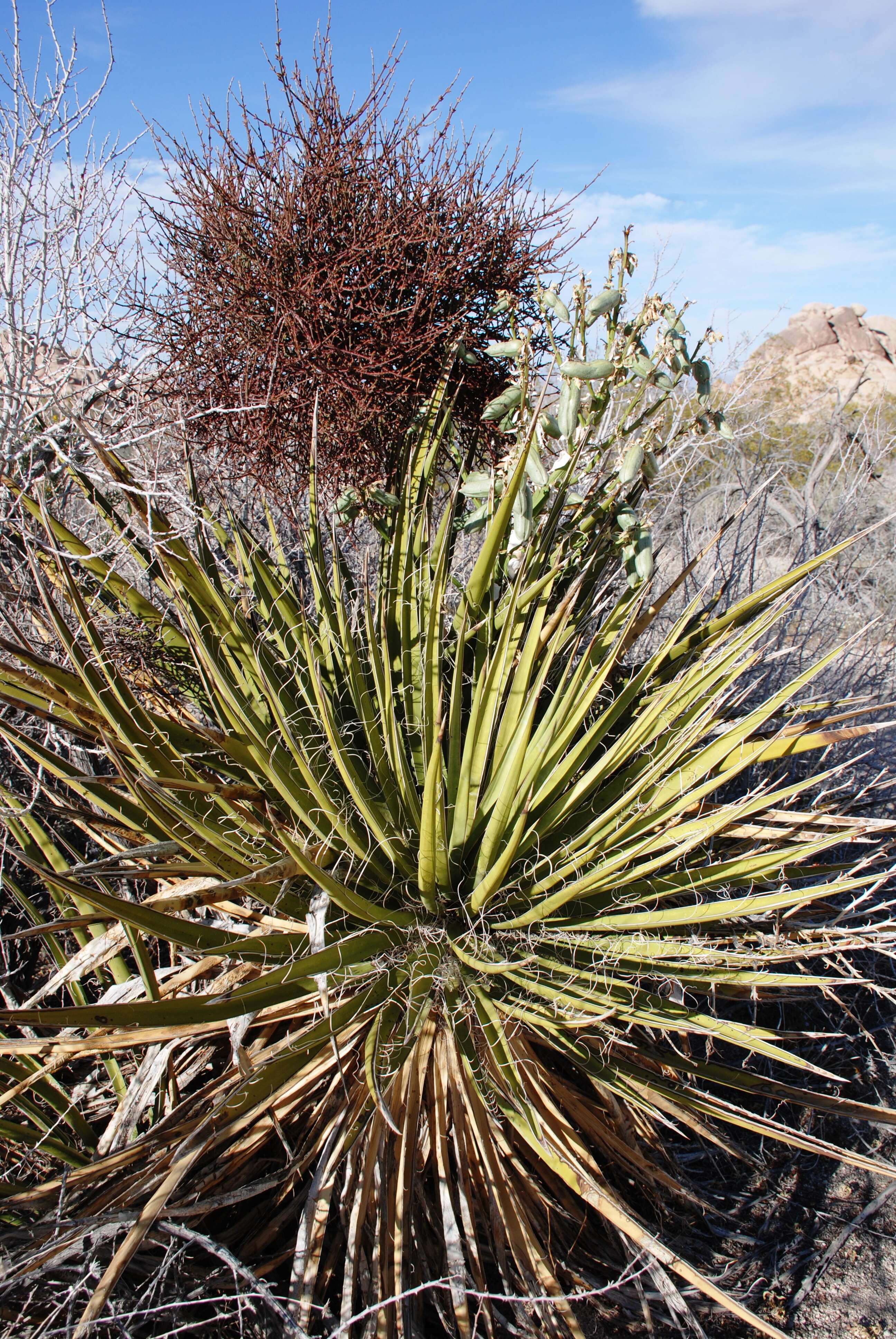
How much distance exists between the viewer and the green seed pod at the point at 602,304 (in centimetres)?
169

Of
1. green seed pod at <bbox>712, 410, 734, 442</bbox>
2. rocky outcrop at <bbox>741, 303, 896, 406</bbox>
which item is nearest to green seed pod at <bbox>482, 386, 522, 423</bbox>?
green seed pod at <bbox>712, 410, 734, 442</bbox>

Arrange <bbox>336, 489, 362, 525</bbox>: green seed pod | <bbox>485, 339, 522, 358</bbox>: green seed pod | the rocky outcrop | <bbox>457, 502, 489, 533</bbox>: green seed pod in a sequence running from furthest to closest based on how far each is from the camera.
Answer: the rocky outcrop < <bbox>336, 489, 362, 525</bbox>: green seed pod < <bbox>457, 502, 489, 533</bbox>: green seed pod < <bbox>485, 339, 522, 358</bbox>: green seed pod

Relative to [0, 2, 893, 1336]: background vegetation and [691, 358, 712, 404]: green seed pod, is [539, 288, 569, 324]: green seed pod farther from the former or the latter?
[691, 358, 712, 404]: green seed pod

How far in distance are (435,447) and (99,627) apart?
3.67 ft

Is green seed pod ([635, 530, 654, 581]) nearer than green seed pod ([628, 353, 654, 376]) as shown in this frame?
No

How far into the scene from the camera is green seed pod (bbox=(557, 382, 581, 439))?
5.48ft

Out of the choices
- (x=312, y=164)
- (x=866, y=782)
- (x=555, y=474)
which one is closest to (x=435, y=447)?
(x=555, y=474)

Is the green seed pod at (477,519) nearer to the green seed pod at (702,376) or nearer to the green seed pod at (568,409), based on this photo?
the green seed pod at (568,409)

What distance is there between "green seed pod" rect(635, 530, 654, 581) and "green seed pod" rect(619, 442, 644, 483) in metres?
0.15

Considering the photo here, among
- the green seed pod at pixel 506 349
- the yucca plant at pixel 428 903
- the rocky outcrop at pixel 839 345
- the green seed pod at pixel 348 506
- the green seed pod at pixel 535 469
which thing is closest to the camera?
the yucca plant at pixel 428 903

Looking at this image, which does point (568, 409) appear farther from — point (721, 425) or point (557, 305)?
point (721, 425)

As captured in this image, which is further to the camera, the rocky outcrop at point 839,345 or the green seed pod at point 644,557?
the rocky outcrop at point 839,345

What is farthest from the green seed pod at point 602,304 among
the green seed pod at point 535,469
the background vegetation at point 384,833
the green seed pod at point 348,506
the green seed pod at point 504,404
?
the green seed pod at point 348,506

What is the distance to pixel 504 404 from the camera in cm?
183
